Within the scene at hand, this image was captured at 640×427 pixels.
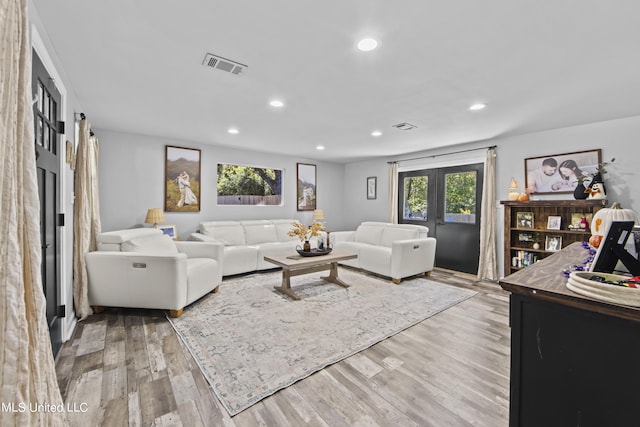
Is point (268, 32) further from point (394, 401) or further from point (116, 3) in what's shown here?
point (394, 401)

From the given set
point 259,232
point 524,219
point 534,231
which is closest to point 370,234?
point 259,232

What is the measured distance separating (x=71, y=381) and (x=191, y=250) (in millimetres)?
2097

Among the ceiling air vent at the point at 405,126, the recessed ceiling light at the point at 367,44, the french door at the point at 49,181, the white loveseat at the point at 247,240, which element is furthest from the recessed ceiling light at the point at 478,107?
the french door at the point at 49,181

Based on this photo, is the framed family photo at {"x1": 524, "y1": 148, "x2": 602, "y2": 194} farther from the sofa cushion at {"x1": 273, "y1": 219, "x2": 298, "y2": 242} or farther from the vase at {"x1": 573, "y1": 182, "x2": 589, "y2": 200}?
the sofa cushion at {"x1": 273, "y1": 219, "x2": 298, "y2": 242}

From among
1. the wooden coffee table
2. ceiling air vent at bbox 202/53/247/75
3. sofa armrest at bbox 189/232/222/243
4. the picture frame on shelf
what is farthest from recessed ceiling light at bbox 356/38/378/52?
the picture frame on shelf

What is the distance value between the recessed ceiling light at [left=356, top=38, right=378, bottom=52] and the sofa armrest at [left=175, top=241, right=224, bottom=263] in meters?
2.98

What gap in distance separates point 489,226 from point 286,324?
12.1 feet

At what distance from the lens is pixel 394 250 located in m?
4.18

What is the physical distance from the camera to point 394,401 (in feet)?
5.56

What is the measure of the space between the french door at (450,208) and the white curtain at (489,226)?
227mm

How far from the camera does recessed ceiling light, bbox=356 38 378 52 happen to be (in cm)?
186

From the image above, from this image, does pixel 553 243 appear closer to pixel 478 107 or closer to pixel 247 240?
pixel 478 107

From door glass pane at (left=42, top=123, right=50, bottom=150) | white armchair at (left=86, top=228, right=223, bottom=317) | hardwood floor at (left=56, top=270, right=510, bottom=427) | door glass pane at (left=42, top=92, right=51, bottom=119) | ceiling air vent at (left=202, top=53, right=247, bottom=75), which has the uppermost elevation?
ceiling air vent at (left=202, top=53, right=247, bottom=75)

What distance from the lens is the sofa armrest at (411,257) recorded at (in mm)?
4148
